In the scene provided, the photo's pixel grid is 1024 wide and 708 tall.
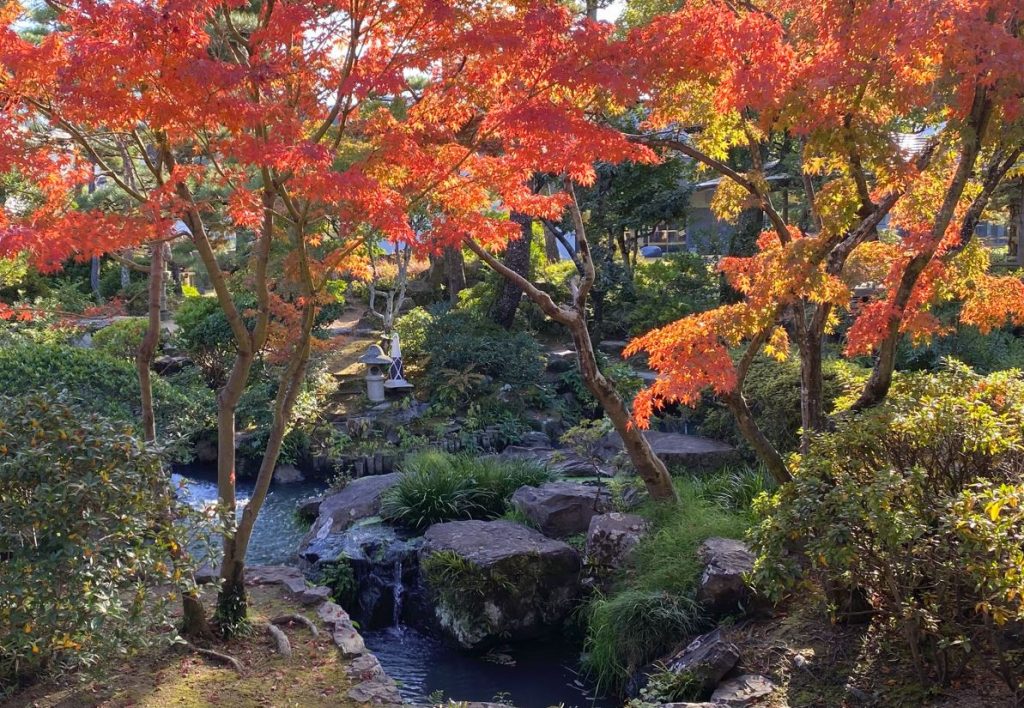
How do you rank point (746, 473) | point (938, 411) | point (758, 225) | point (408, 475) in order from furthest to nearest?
1. point (758, 225)
2. point (408, 475)
3. point (746, 473)
4. point (938, 411)

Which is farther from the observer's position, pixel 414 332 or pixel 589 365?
pixel 414 332

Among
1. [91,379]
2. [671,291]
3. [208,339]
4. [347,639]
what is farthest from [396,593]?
[671,291]

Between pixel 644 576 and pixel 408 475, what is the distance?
3.03m

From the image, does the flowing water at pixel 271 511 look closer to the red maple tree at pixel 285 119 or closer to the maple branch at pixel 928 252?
the red maple tree at pixel 285 119

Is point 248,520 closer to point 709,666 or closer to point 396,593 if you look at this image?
point 396,593

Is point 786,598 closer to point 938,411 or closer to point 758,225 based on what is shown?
point 938,411

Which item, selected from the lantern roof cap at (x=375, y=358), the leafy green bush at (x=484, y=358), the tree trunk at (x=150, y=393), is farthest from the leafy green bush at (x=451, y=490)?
the leafy green bush at (x=484, y=358)

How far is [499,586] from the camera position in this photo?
7.10 m

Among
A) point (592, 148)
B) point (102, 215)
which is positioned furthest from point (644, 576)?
point (102, 215)

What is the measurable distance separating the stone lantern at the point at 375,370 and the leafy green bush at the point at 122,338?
328 cm

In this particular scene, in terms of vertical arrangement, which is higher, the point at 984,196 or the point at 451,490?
the point at 984,196

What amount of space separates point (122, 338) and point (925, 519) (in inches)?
481

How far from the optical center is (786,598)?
19.5 ft

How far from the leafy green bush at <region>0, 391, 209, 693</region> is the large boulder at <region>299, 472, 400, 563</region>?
3.80 m
